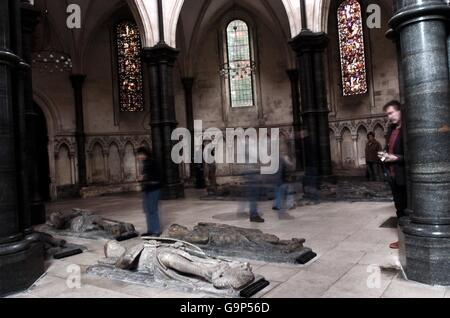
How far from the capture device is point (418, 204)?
14.0 ft

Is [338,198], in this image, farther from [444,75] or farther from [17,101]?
[17,101]

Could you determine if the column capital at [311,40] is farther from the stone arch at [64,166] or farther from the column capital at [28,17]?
the stone arch at [64,166]

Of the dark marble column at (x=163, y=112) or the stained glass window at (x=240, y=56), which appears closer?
the dark marble column at (x=163, y=112)

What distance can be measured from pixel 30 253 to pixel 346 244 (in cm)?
436

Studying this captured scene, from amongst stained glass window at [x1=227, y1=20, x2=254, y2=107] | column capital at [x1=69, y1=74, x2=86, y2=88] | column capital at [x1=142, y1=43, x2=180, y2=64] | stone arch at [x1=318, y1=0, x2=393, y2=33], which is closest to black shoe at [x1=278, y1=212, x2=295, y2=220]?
stone arch at [x1=318, y1=0, x2=393, y2=33]

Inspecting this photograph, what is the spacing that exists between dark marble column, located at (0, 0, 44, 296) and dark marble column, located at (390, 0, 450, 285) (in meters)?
4.41

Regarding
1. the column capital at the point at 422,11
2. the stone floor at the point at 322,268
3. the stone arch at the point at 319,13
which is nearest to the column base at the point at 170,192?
the stone floor at the point at 322,268

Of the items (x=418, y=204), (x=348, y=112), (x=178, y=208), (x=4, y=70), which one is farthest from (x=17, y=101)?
(x=348, y=112)

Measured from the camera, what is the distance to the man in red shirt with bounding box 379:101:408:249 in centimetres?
527

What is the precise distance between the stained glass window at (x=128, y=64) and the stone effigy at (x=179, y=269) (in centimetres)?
1526

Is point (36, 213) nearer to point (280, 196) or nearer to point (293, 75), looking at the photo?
point (280, 196)

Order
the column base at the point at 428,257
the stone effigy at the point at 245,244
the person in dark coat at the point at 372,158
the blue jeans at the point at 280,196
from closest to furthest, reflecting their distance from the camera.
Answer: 1. the column base at the point at 428,257
2. the stone effigy at the point at 245,244
3. the blue jeans at the point at 280,196
4. the person in dark coat at the point at 372,158

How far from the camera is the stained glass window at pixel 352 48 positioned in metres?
18.2

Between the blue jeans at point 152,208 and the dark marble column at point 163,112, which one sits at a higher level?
the dark marble column at point 163,112
